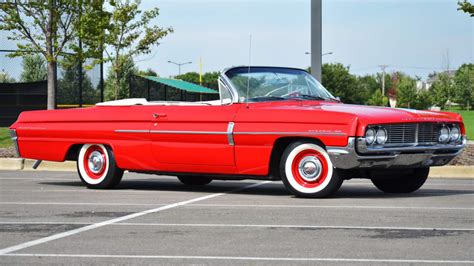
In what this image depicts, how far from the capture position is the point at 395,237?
7.59 m

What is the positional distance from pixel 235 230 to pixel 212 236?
0.43 metres

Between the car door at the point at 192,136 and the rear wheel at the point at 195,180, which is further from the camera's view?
the rear wheel at the point at 195,180

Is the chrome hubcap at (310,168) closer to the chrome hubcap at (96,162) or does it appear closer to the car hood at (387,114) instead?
the car hood at (387,114)

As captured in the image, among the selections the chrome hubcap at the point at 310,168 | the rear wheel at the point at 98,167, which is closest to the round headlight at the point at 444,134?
the chrome hubcap at the point at 310,168

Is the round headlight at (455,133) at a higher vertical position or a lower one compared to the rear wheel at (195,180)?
higher

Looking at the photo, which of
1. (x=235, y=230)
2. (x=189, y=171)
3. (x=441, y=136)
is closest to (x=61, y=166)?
(x=189, y=171)

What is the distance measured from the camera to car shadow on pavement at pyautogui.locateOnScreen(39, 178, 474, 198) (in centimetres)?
1180

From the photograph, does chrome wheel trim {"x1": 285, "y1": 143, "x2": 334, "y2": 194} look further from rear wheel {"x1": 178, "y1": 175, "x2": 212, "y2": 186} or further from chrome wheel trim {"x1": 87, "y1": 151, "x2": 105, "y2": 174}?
chrome wheel trim {"x1": 87, "y1": 151, "x2": 105, "y2": 174}

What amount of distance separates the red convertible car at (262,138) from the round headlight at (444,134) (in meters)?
0.01

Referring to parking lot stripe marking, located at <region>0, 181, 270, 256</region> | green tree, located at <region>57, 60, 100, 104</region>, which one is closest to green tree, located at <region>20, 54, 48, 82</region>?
green tree, located at <region>57, 60, 100, 104</region>

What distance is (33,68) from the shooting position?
3412cm

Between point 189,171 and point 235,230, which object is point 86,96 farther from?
point 235,230

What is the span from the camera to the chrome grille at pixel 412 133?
34.8ft

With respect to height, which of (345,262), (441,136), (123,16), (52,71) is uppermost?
(123,16)
